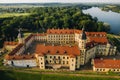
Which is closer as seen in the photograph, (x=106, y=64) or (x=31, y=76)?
(x=31, y=76)

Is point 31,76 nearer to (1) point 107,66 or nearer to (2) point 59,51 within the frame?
(2) point 59,51

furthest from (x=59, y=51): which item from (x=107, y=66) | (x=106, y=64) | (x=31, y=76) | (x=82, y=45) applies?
(x=107, y=66)

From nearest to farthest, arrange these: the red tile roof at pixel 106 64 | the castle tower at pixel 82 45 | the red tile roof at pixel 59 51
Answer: the red tile roof at pixel 106 64
the castle tower at pixel 82 45
the red tile roof at pixel 59 51

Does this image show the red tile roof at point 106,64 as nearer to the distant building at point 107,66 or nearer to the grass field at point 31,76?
the distant building at point 107,66

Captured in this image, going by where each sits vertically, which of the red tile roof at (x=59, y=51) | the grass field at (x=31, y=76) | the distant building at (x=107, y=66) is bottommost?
the grass field at (x=31, y=76)

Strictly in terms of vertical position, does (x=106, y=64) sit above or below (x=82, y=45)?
below

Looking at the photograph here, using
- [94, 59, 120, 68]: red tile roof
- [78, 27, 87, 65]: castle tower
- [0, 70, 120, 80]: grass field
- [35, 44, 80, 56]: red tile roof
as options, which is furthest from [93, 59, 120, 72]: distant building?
[35, 44, 80, 56]: red tile roof

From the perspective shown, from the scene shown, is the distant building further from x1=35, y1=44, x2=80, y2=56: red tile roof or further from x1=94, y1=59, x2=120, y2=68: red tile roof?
x1=35, y1=44, x2=80, y2=56: red tile roof

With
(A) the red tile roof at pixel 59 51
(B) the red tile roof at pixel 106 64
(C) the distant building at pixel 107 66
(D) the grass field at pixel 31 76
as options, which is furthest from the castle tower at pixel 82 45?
(D) the grass field at pixel 31 76

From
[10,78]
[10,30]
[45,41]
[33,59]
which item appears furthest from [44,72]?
[10,30]

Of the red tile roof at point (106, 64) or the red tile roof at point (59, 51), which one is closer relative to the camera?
the red tile roof at point (106, 64)

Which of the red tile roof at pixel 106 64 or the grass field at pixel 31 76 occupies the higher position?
the red tile roof at pixel 106 64
